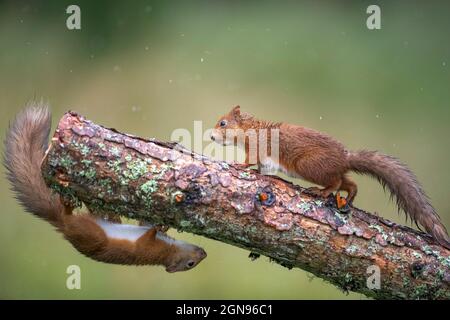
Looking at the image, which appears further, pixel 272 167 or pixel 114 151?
pixel 272 167

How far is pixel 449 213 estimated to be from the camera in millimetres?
4438

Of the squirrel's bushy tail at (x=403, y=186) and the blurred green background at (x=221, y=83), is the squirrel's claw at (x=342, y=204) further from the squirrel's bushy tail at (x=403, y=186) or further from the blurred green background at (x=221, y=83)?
the blurred green background at (x=221, y=83)

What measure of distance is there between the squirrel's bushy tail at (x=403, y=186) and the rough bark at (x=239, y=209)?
0.22ft

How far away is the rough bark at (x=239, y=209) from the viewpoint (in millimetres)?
2084

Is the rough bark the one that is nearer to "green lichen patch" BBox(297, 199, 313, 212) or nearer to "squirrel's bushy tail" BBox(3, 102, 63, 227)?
"green lichen patch" BBox(297, 199, 313, 212)

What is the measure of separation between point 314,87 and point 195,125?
3.16 ft

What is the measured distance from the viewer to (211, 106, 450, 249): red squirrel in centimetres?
239

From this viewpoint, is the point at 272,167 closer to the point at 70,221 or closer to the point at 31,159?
the point at 70,221

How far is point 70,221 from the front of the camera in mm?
2641

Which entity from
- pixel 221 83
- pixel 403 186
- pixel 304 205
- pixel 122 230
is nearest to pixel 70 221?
pixel 122 230

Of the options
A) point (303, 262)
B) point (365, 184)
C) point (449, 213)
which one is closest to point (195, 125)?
point (365, 184)

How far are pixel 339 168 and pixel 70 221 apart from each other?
1.14 metres

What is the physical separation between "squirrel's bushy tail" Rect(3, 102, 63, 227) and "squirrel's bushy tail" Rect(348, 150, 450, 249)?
1223 millimetres

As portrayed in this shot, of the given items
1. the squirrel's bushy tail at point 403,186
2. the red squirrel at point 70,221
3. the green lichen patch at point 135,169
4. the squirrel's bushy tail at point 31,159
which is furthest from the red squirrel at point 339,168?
the squirrel's bushy tail at point 31,159
